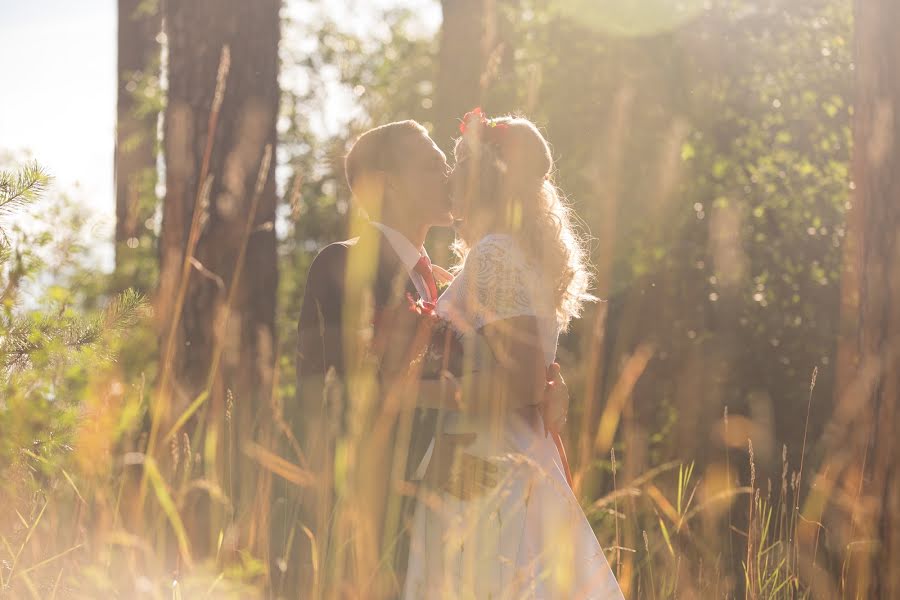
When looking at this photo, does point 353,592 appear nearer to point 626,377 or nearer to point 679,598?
point 626,377

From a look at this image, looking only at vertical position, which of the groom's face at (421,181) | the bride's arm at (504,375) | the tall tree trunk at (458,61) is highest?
the tall tree trunk at (458,61)

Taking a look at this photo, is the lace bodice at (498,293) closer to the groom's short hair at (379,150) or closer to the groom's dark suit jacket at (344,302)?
the groom's dark suit jacket at (344,302)

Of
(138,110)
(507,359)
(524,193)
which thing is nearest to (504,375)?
(507,359)

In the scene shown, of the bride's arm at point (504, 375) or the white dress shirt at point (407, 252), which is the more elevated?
the white dress shirt at point (407, 252)

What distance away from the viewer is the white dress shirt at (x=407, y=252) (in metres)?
3.26

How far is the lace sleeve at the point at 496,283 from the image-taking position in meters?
2.68

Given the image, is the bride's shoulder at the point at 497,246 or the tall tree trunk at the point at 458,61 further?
the tall tree trunk at the point at 458,61

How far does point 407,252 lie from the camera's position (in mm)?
3279

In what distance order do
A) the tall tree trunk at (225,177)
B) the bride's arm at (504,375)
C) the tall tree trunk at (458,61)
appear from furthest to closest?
the tall tree trunk at (458,61) → the tall tree trunk at (225,177) → the bride's arm at (504,375)

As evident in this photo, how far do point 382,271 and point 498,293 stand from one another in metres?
0.60

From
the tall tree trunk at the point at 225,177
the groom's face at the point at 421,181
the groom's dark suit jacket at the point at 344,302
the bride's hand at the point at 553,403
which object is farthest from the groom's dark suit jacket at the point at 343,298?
the tall tree trunk at the point at 225,177

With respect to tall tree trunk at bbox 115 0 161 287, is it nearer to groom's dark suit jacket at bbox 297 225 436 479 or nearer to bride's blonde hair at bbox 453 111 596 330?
groom's dark suit jacket at bbox 297 225 436 479

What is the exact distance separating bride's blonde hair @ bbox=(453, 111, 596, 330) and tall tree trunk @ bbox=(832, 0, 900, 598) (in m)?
0.99

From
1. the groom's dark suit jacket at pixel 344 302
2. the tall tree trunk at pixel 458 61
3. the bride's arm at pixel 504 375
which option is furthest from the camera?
the tall tree trunk at pixel 458 61
